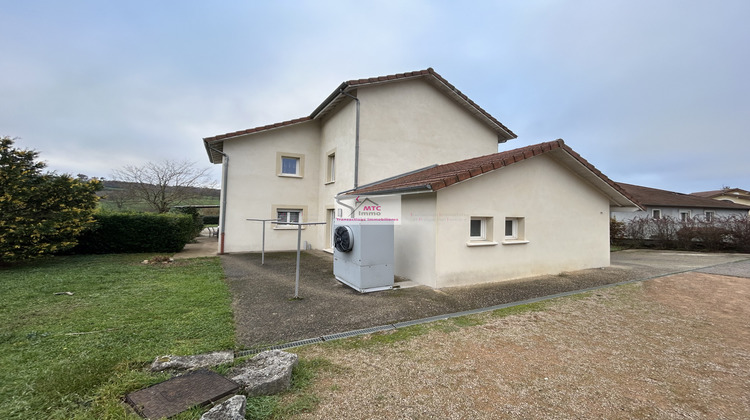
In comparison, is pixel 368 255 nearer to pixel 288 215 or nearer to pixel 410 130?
pixel 410 130

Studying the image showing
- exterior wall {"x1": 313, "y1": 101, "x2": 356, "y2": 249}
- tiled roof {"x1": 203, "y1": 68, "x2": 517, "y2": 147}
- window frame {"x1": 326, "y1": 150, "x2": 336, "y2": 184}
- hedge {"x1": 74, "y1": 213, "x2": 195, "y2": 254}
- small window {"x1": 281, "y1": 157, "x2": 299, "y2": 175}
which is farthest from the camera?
small window {"x1": 281, "y1": 157, "x2": 299, "y2": 175}

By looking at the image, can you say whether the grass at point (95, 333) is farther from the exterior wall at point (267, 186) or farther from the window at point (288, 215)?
the window at point (288, 215)

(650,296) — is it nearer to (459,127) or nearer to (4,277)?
(459,127)

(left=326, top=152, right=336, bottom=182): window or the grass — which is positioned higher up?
(left=326, top=152, right=336, bottom=182): window

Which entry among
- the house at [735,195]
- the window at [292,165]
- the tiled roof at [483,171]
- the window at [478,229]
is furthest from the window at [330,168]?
the house at [735,195]

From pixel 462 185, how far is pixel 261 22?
11.1 m

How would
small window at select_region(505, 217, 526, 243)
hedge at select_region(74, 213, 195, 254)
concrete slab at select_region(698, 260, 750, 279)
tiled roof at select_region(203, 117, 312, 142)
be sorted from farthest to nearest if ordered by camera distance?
tiled roof at select_region(203, 117, 312, 142) < hedge at select_region(74, 213, 195, 254) < concrete slab at select_region(698, 260, 750, 279) < small window at select_region(505, 217, 526, 243)

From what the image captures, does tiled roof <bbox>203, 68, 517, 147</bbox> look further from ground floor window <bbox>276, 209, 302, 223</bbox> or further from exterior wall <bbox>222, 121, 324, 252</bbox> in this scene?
ground floor window <bbox>276, 209, 302, 223</bbox>

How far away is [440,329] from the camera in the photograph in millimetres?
4258

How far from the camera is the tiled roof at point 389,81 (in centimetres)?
1058

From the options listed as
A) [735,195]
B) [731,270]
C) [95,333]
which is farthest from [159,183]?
[735,195]

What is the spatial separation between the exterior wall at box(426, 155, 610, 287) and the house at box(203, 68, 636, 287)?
0.03m

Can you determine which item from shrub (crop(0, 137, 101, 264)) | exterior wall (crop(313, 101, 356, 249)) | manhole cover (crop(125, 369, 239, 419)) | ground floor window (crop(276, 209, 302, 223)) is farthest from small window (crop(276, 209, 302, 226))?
manhole cover (crop(125, 369, 239, 419))

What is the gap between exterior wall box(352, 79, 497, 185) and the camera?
35.8 ft
